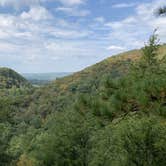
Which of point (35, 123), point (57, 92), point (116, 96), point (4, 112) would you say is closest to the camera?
point (116, 96)

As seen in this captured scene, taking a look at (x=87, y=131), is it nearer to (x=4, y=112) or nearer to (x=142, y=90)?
(x=4, y=112)

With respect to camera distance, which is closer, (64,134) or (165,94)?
(165,94)

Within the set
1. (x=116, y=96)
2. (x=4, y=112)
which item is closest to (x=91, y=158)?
(x=4, y=112)

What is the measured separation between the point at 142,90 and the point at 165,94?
0.89 metres

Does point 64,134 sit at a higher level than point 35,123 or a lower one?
higher

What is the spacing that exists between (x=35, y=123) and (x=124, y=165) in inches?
4623

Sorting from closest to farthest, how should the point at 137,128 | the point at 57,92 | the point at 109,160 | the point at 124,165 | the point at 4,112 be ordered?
the point at 137,128
the point at 124,165
the point at 109,160
the point at 4,112
the point at 57,92

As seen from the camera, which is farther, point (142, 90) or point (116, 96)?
point (116, 96)

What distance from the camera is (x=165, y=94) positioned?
1299cm

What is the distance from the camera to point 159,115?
13.2 m

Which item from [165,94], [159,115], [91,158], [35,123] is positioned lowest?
[35,123]

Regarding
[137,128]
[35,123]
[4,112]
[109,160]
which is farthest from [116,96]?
[35,123]

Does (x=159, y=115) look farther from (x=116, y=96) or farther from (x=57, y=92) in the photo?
(x=57, y=92)

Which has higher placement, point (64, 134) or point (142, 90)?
point (142, 90)
